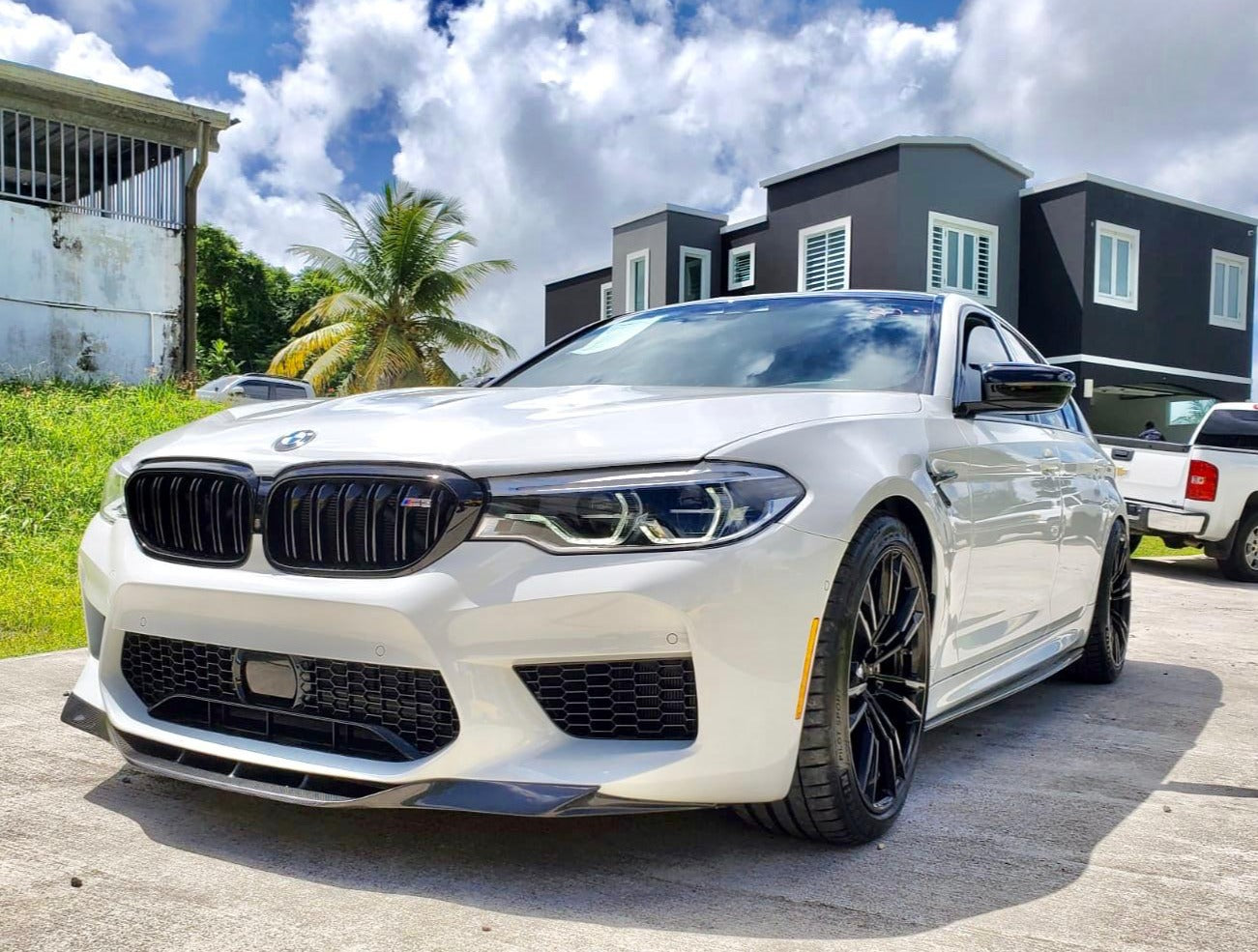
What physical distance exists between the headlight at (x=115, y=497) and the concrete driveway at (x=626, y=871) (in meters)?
0.78

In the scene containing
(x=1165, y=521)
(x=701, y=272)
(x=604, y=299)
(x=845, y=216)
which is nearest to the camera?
(x=1165, y=521)

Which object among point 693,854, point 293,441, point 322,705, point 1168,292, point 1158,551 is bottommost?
point 1158,551

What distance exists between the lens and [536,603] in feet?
8.04

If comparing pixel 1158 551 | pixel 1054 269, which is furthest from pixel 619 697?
pixel 1054 269

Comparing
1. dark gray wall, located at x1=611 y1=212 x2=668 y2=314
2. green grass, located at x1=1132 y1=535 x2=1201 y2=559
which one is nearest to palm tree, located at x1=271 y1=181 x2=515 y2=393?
dark gray wall, located at x1=611 y1=212 x2=668 y2=314

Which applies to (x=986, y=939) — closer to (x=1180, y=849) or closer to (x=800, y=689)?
(x=800, y=689)

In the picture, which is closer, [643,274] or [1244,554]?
[1244,554]

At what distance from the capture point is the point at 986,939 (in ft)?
8.01

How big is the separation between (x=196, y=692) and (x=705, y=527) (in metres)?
1.35

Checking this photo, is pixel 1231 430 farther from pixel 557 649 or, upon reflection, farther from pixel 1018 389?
pixel 557 649

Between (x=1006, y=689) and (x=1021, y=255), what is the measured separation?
20548 millimetres

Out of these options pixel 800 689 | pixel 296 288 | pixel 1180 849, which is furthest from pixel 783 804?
pixel 296 288

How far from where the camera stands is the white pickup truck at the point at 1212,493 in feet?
35.4

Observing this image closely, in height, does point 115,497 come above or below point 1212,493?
above
